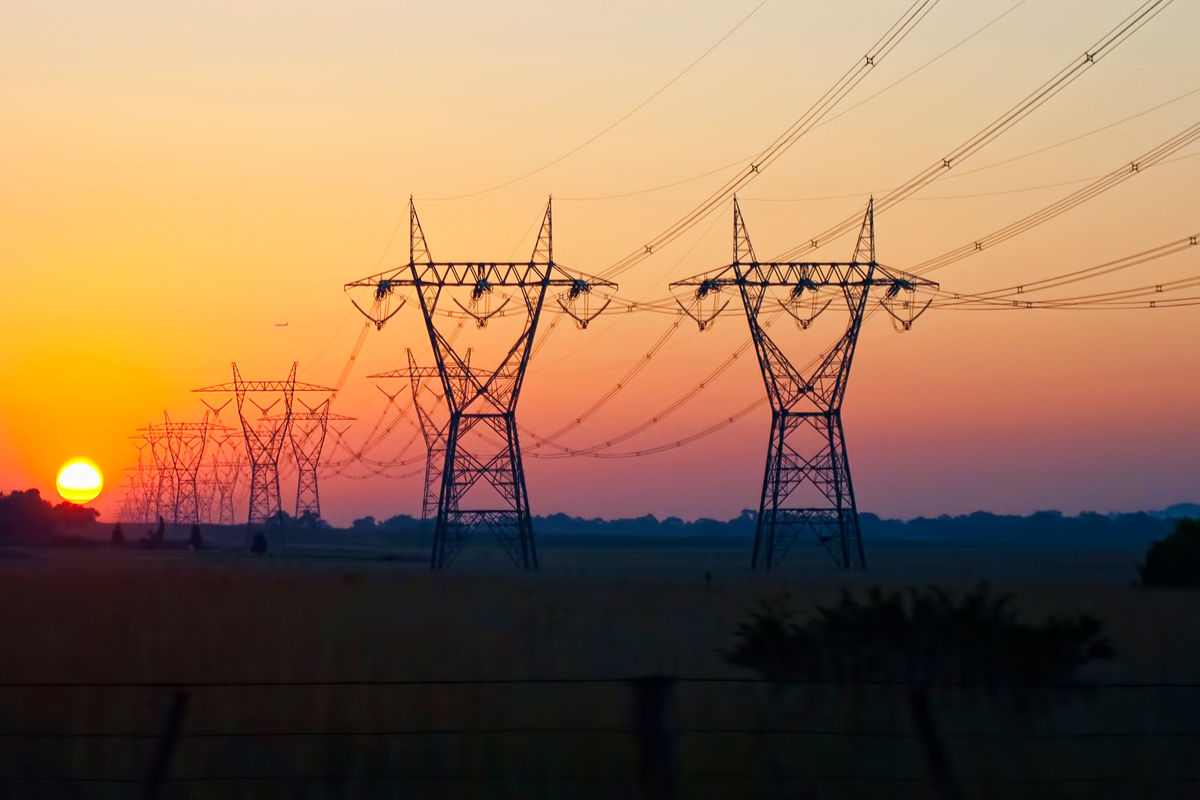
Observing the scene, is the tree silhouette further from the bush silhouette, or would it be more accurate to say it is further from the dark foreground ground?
the bush silhouette

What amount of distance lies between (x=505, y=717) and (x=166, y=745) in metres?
7.37

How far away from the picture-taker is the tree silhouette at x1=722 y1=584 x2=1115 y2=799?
2305 cm

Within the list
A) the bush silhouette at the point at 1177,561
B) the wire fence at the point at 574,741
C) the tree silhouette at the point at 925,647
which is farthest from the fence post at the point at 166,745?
the bush silhouette at the point at 1177,561

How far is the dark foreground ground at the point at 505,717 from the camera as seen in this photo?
14523mm

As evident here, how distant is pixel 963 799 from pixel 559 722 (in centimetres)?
715

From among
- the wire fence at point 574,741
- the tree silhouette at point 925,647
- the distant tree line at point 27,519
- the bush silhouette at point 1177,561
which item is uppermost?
the distant tree line at point 27,519

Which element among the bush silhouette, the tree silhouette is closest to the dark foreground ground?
the tree silhouette

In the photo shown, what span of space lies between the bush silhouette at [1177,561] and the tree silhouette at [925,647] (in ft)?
118

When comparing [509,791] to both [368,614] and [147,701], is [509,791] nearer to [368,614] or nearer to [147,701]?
[147,701]

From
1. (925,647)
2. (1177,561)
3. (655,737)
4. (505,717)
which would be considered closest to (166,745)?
(655,737)

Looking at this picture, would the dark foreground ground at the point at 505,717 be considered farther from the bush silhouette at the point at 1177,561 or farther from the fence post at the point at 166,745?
the bush silhouette at the point at 1177,561

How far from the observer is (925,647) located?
76.9ft

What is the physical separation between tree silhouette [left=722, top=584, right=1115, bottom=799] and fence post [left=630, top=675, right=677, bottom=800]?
10.6 meters

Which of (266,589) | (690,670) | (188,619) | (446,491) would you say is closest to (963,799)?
(690,670)
